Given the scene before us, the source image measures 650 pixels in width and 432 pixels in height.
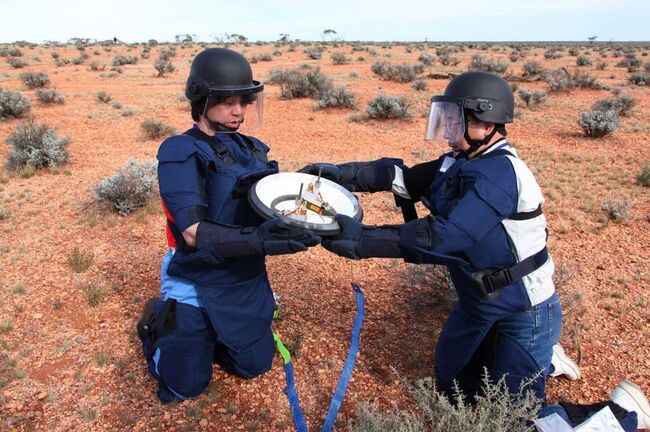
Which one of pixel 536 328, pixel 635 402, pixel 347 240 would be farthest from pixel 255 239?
pixel 635 402

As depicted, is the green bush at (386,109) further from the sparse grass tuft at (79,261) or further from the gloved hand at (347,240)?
the gloved hand at (347,240)

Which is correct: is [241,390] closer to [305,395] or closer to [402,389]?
[305,395]

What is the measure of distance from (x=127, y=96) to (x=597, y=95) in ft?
52.0

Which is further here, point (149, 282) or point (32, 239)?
point (32, 239)

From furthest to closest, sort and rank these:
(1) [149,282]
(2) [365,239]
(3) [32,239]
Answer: (3) [32,239] → (1) [149,282] → (2) [365,239]

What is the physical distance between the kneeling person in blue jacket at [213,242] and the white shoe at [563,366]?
2052 mm

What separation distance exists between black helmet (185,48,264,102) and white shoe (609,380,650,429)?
283 cm

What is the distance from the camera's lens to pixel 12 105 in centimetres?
1081

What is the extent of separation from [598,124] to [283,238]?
32.9 ft

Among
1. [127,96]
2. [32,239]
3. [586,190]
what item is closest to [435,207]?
[32,239]

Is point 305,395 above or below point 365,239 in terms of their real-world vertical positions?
below

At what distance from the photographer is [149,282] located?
4.61 meters

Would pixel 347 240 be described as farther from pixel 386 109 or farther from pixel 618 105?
pixel 618 105

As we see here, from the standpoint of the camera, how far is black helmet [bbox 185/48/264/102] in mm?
2674
